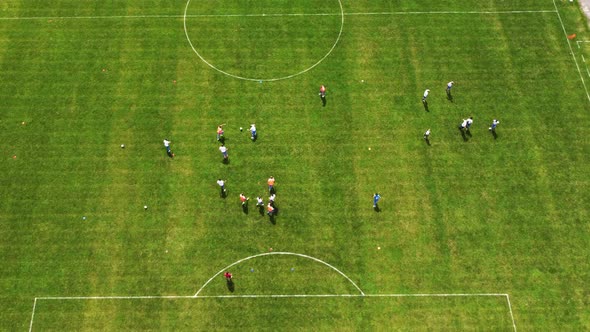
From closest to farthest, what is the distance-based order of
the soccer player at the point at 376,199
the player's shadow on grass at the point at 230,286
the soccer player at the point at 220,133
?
the player's shadow on grass at the point at 230,286
the soccer player at the point at 376,199
the soccer player at the point at 220,133

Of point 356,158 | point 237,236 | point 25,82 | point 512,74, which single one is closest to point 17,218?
point 25,82

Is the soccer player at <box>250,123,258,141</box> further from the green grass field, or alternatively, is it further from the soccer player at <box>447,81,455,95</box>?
the soccer player at <box>447,81,455,95</box>

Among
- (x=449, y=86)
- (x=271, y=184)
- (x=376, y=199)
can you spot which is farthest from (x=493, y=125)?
(x=271, y=184)

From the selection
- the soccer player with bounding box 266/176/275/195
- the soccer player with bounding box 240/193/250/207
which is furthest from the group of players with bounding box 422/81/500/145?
the soccer player with bounding box 240/193/250/207

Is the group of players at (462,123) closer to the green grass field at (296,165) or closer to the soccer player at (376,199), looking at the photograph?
Result: the green grass field at (296,165)

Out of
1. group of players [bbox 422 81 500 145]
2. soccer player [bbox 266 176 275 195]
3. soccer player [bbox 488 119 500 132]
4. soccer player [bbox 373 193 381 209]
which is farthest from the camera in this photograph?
group of players [bbox 422 81 500 145]

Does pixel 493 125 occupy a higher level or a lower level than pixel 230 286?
higher

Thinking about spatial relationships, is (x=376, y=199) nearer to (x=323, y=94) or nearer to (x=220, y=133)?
(x=323, y=94)

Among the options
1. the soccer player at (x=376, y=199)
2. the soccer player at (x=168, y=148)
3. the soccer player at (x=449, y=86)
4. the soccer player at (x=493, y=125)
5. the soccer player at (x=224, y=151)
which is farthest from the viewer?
the soccer player at (x=449, y=86)

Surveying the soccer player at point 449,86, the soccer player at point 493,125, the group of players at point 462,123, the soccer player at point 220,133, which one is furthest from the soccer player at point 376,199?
the soccer player at point 220,133
